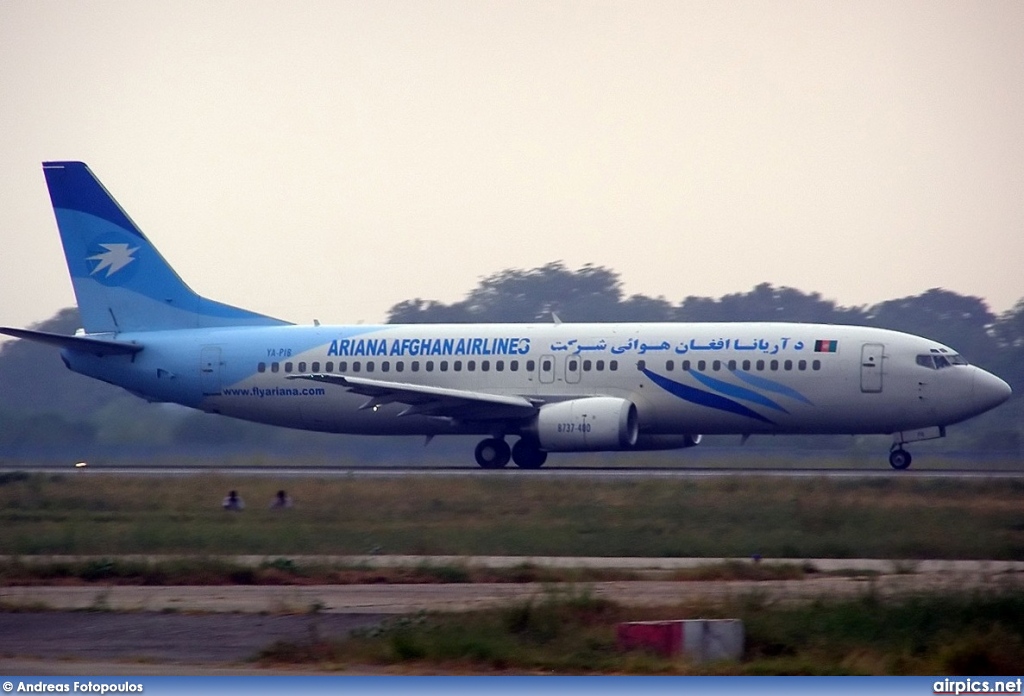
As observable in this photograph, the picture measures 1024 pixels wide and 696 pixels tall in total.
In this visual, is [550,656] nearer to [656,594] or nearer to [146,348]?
[656,594]

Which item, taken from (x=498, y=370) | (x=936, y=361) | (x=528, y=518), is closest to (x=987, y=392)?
(x=936, y=361)

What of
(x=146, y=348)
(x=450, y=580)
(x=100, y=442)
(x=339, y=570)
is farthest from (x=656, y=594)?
(x=100, y=442)

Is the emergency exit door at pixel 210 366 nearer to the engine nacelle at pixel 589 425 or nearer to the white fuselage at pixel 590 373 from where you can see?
the white fuselage at pixel 590 373

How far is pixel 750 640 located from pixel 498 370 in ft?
78.7

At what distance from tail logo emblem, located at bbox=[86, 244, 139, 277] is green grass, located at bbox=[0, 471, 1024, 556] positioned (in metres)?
8.87

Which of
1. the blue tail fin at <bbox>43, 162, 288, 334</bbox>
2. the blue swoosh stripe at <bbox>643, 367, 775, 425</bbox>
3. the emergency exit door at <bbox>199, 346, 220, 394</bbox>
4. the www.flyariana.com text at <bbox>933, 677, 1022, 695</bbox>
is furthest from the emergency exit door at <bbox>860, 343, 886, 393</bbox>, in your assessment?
the www.flyariana.com text at <bbox>933, 677, 1022, 695</bbox>

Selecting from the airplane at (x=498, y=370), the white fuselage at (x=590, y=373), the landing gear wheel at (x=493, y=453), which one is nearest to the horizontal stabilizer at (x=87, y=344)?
the airplane at (x=498, y=370)

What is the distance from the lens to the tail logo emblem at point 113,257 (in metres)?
39.6

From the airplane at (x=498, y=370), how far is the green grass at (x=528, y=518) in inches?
175

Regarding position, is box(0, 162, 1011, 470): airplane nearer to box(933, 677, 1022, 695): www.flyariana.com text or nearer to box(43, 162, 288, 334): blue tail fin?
box(43, 162, 288, 334): blue tail fin

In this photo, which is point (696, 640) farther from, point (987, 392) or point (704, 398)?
point (987, 392)

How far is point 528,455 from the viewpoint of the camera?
120 ft

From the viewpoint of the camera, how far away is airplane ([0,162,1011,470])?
34000 millimetres

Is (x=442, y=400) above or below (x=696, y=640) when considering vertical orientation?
above
